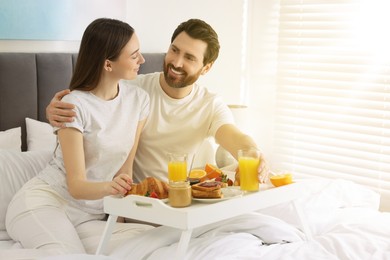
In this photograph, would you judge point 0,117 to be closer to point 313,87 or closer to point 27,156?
point 27,156

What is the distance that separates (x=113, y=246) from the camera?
2643mm

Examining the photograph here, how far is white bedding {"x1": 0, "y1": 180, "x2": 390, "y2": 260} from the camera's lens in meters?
2.50

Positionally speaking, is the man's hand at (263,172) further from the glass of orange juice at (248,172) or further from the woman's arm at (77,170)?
the woman's arm at (77,170)

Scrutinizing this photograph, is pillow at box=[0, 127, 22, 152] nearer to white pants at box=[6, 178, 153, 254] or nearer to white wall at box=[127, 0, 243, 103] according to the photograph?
white pants at box=[6, 178, 153, 254]

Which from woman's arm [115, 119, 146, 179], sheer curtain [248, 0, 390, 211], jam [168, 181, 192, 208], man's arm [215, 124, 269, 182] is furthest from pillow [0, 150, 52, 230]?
sheer curtain [248, 0, 390, 211]

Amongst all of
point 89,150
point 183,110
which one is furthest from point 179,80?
point 89,150

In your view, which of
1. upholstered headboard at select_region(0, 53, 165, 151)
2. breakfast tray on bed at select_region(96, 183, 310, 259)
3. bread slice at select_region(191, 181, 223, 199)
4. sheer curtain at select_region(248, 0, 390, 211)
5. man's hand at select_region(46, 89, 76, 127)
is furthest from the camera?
sheer curtain at select_region(248, 0, 390, 211)

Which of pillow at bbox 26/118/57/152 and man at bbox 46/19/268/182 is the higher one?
man at bbox 46/19/268/182

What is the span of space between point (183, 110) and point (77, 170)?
0.75 m

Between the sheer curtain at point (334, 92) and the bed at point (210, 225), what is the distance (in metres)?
1.02

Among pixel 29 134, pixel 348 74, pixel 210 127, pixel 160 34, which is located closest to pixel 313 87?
pixel 348 74

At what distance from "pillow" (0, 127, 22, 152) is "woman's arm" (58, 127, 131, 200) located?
72 centimetres

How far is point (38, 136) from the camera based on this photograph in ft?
11.7

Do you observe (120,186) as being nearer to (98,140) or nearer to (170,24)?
(98,140)
